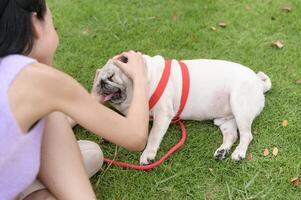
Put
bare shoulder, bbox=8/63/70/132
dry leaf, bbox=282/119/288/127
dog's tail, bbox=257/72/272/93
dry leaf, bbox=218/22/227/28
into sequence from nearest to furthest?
1. bare shoulder, bbox=8/63/70/132
2. dry leaf, bbox=282/119/288/127
3. dog's tail, bbox=257/72/272/93
4. dry leaf, bbox=218/22/227/28

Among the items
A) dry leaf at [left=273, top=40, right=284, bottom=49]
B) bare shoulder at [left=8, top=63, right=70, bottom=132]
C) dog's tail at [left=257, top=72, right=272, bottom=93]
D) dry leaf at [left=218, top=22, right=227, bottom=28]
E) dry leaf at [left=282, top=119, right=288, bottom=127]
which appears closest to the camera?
→ bare shoulder at [left=8, top=63, right=70, bottom=132]

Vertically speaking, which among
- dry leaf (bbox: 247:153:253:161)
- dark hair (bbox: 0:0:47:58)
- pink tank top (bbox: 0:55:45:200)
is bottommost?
dry leaf (bbox: 247:153:253:161)

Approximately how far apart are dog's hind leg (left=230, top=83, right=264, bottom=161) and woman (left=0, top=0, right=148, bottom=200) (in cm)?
80

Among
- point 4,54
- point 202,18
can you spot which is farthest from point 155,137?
point 202,18

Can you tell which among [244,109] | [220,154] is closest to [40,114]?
[220,154]

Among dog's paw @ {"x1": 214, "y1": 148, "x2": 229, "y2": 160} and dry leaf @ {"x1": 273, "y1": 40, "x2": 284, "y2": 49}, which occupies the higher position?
dry leaf @ {"x1": 273, "y1": 40, "x2": 284, "y2": 49}

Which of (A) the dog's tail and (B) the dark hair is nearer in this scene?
(B) the dark hair

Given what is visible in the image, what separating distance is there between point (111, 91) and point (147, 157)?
0.46 meters

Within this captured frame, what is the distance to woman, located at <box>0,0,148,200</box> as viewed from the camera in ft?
6.11

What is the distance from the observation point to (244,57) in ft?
12.5

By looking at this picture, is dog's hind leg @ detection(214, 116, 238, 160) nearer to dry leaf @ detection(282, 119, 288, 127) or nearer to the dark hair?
dry leaf @ detection(282, 119, 288, 127)

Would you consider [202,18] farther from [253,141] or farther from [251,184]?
[251,184]

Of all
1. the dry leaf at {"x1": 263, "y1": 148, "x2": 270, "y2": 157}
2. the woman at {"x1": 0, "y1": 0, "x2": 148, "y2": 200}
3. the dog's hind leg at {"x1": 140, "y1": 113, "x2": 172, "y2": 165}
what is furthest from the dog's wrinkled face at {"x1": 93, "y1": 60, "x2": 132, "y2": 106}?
the dry leaf at {"x1": 263, "y1": 148, "x2": 270, "y2": 157}

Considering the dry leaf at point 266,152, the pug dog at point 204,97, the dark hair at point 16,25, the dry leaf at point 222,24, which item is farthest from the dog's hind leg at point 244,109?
the dark hair at point 16,25
